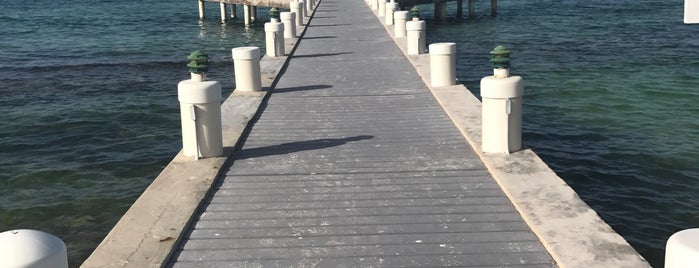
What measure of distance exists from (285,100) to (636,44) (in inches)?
1085

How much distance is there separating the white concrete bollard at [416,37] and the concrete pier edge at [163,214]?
390 inches

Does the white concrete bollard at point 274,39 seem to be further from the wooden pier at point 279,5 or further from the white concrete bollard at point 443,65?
the wooden pier at point 279,5

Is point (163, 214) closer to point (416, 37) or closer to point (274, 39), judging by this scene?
point (274, 39)

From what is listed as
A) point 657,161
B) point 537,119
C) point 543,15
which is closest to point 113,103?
point 537,119

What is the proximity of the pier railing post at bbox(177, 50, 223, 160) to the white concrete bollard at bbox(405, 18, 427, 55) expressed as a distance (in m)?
11.6

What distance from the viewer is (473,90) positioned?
87.7 ft

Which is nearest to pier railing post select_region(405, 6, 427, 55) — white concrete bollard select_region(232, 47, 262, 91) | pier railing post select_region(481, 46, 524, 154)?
white concrete bollard select_region(232, 47, 262, 91)

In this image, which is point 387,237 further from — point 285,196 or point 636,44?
point 636,44

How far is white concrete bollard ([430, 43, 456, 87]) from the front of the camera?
16203 millimetres

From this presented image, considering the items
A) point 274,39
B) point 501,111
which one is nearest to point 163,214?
point 501,111

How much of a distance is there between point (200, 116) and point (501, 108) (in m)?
4.15

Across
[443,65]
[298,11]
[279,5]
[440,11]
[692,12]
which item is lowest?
[440,11]

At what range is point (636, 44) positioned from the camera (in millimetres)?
38156

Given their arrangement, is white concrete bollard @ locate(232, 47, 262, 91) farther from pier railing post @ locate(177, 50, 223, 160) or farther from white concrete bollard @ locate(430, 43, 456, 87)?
pier railing post @ locate(177, 50, 223, 160)
